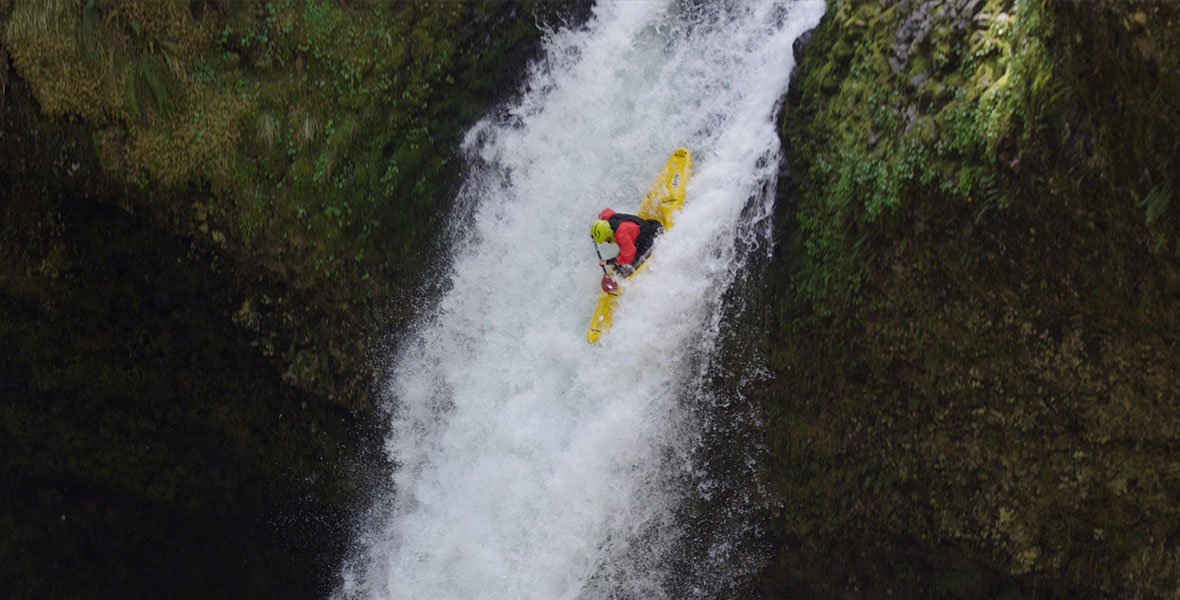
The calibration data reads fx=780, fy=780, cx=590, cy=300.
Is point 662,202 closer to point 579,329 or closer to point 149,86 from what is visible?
point 579,329

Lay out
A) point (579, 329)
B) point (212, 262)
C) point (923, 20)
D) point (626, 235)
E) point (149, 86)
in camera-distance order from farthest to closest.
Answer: point (579, 329)
point (212, 262)
point (626, 235)
point (149, 86)
point (923, 20)

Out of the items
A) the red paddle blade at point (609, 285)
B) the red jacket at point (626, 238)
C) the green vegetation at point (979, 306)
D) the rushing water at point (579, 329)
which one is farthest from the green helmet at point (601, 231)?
the green vegetation at point (979, 306)

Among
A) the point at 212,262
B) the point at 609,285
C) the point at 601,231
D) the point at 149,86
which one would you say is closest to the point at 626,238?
the point at 601,231

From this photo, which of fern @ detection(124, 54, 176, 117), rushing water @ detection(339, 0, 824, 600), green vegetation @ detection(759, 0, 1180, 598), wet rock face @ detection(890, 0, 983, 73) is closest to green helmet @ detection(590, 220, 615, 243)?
rushing water @ detection(339, 0, 824, 600)

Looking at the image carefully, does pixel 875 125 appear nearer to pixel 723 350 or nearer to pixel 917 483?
pixel 723 350

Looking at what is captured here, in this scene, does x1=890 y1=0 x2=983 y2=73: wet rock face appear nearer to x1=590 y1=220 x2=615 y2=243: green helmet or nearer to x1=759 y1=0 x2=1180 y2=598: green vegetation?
x1=759 y1=0 x2=1180 y2=598: green vegetation

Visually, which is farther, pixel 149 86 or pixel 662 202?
pixel 662 202
